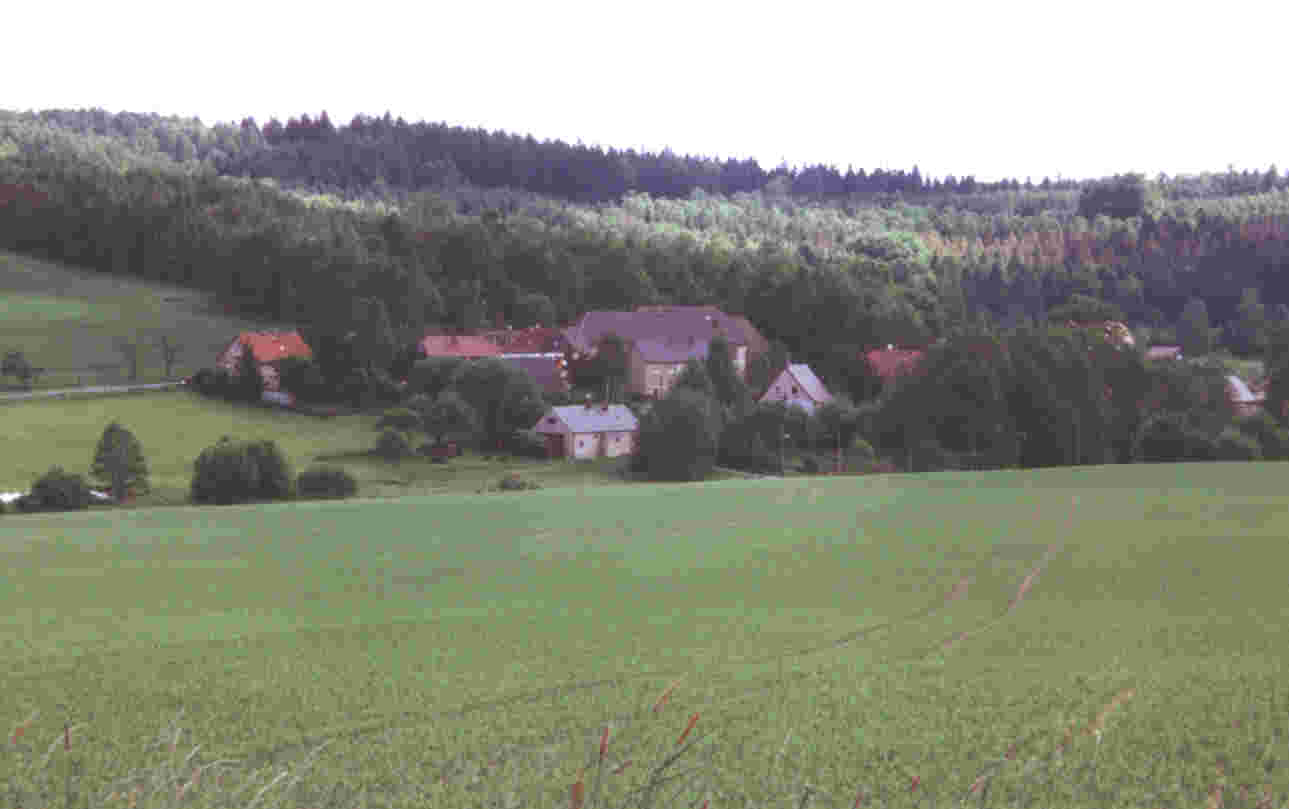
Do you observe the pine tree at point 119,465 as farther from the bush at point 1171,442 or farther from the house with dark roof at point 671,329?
the house with dark roof at point 671,329

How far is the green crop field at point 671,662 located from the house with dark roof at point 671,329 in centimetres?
7081

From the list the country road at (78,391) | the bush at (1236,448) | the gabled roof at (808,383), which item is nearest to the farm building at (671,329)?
the gabled roof at (808,383)

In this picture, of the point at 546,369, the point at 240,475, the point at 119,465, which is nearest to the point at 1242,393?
the point at 546,369

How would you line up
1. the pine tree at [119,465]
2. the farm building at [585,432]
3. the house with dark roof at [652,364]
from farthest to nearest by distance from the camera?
the house with dark roof at [652,364] → the farm building at [585,432] → the pine tree at [119,465]

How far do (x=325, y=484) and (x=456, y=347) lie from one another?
127 feet

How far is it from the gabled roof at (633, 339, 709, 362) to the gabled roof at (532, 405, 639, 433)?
2364 centimetres

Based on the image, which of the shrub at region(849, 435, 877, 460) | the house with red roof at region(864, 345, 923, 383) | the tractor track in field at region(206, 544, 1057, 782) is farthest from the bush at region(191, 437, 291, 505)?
the house with red roof at region(864, 345, 923, 383)

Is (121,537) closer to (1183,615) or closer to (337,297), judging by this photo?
(1183,615)

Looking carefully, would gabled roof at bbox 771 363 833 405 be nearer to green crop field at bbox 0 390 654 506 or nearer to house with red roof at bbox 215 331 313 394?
green crop field at bbox 0 390 654 506

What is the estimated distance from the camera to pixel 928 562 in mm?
19938

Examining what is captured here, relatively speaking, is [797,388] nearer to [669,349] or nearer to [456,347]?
[669,349]

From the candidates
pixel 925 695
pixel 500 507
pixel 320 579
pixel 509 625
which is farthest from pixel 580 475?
pixel 925 695

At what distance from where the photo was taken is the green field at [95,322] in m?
87.7

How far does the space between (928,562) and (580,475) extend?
39.2 m
